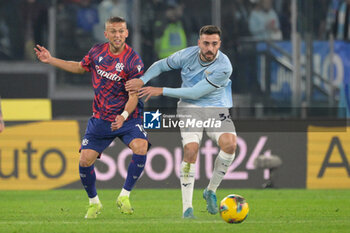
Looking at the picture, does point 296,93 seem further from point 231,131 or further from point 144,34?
point 231,131

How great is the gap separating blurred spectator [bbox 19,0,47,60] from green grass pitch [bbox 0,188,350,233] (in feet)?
11.5

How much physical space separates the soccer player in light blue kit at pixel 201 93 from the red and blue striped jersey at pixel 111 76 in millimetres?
145

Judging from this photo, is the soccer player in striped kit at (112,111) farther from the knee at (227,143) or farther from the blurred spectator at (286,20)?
the blurred spectator at (286,20)

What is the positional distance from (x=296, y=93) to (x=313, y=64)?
0.71m

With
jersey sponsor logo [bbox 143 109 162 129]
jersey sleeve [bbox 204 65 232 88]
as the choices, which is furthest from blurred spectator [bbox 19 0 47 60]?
jersey sleeve [bbox 204 65 232 88]

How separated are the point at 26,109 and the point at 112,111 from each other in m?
6.46

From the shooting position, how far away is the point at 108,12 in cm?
1798

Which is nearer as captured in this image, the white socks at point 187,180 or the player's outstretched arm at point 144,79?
the white socks at point 187,180

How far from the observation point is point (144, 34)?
1770cm

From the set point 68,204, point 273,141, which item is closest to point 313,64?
point 273,141

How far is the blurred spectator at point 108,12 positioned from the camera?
58.4ft

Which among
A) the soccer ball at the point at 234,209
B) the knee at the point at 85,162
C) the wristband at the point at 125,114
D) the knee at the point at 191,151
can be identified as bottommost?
the soccer ball at the point at 234,209

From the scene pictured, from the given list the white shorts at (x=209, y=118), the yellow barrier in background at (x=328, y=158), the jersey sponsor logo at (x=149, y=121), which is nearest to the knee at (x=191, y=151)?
the white shorts at (x=209, y=118)

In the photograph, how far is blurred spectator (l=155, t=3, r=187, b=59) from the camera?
696 inches
